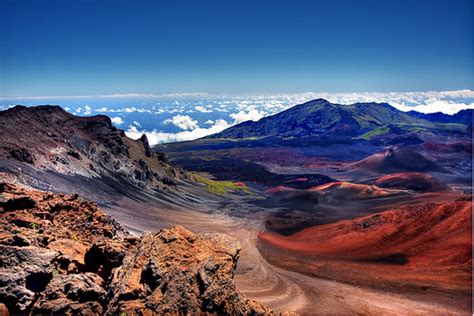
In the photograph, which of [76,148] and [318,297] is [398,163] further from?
[318,297]

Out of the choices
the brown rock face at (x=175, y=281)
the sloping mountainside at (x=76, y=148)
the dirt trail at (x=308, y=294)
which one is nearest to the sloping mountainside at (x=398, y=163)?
the sloping mountainside at (x=76, y=148)

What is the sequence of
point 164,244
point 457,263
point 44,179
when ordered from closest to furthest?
point 164,244 → point 457,263 → point 44,179

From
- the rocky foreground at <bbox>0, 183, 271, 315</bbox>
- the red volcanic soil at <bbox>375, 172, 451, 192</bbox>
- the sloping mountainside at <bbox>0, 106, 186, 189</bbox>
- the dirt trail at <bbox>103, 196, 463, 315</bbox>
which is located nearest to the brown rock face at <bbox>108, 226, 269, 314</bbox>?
the rocky foreground at <bbox>0, 183, 271, 315</bbox>

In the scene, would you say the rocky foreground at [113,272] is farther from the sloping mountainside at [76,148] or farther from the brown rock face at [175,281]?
the sloping mountainside at [76,148]

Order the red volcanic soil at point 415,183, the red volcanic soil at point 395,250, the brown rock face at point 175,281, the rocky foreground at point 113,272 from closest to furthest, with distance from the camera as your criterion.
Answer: the rocky foreground at point 113,272
the brown rock face at point 175,281
the red volcanic soil at point 395,250
the red volcanic soil at point 415,183

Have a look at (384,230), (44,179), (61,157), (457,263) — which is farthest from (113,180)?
(457,263)

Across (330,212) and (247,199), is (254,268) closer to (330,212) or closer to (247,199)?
(330,212)

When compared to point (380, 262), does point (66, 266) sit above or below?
above
